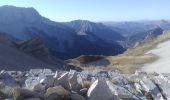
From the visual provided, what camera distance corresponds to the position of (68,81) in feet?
40.0

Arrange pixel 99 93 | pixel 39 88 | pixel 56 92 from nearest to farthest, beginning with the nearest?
pixel 99 93 < pixel 56 92 < pixel 39 88

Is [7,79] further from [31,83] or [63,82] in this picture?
[63,82]

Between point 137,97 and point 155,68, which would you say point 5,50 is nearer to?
point 155,68

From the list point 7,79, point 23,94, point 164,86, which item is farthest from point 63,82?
point 164,86

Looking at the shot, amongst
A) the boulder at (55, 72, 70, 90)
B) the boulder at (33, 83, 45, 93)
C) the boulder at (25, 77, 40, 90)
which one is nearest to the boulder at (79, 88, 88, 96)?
the boulder at (55, 72, 70, 90)

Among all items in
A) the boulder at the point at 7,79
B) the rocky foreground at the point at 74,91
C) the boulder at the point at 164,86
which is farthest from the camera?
the boulder at the point at 7,79

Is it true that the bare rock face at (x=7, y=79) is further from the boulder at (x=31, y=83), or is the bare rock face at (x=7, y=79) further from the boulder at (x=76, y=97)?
the boulder at (x=76, y=97)

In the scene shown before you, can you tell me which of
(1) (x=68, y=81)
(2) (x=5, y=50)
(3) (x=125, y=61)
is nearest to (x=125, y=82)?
(1) (x=68, y=81)

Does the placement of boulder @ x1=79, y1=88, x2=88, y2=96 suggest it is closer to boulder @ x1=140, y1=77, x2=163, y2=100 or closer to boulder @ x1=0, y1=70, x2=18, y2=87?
boulder @ x1=140, y1=77, x2=163, y2=100

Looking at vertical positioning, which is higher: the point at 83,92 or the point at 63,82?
the point at 63,82

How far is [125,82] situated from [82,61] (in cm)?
6594

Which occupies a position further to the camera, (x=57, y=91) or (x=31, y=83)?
(x=31, y=83)

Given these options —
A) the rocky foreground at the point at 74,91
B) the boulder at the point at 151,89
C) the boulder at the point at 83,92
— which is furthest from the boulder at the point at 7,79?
the boulder at the point at 151,89

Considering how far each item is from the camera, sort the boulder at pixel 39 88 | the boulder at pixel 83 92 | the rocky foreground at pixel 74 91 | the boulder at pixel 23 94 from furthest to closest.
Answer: the boulder at pixel 83 92 < the boulder at pixel 39 88 < the rocky foreground at pixel 74 91 < the boulder at pixel 23 94
